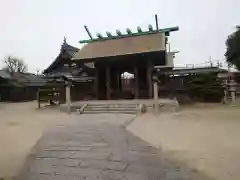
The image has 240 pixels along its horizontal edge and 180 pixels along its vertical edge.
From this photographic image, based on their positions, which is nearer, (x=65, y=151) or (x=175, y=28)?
(x=65, y=151)

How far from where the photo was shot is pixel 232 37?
98.6ft

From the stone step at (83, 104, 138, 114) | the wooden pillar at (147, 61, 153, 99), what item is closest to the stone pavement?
the stone step at (83, 104, 138, 114)

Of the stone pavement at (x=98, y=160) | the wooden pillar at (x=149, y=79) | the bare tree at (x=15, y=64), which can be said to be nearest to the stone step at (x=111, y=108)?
the wooden pillar at (x=149, y=79)

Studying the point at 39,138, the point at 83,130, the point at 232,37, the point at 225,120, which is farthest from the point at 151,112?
the point at 232,37

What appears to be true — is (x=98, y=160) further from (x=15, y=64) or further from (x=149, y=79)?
(x=15, y=64)

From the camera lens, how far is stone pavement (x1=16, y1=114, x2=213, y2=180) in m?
4.96

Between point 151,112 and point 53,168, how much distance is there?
307 inches

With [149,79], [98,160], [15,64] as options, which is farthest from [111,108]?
[15,64]

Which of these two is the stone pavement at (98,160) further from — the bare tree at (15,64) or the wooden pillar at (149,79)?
the bare tree at (15,64)

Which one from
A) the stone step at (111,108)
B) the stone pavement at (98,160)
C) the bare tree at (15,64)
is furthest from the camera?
the bare tree at (15,64)

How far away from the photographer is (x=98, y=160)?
19.1 ft

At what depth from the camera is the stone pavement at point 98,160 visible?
496cm

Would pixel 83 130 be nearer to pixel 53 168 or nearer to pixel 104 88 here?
pixel 53 168

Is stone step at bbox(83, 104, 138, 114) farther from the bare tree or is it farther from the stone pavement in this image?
the bare tree
